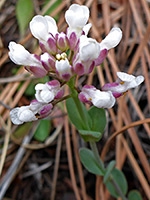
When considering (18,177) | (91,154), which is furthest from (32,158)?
(91,154)

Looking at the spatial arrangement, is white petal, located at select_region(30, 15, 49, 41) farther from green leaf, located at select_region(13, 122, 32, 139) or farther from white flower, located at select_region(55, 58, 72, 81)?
green leaf, located at select_region(13, 122, 32, 139)

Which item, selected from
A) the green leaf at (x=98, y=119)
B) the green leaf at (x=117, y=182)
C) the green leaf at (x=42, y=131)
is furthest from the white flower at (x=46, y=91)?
the green leaf at (x=42, y=131)

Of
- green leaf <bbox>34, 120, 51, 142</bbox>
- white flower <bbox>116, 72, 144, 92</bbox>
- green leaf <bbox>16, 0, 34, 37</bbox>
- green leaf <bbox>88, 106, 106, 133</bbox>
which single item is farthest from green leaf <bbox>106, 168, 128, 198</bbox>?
green leaf <bbox>16, 0, 34, 37</bbox>

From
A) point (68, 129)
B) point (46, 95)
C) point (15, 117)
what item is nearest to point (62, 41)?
point (46, 95)

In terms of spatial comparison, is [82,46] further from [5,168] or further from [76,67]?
[5,168]

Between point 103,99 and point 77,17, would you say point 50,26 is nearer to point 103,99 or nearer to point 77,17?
point 77,17
